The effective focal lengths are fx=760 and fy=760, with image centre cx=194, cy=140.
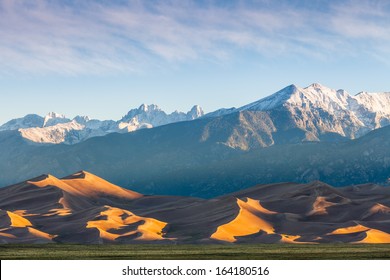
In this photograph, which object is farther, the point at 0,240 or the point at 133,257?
the point at 0,240

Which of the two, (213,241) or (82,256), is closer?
(82,256)

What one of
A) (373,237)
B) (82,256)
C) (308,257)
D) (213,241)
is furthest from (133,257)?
(373,237)

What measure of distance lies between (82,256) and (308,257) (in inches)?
1115

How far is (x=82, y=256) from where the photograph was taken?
96.2 meters
